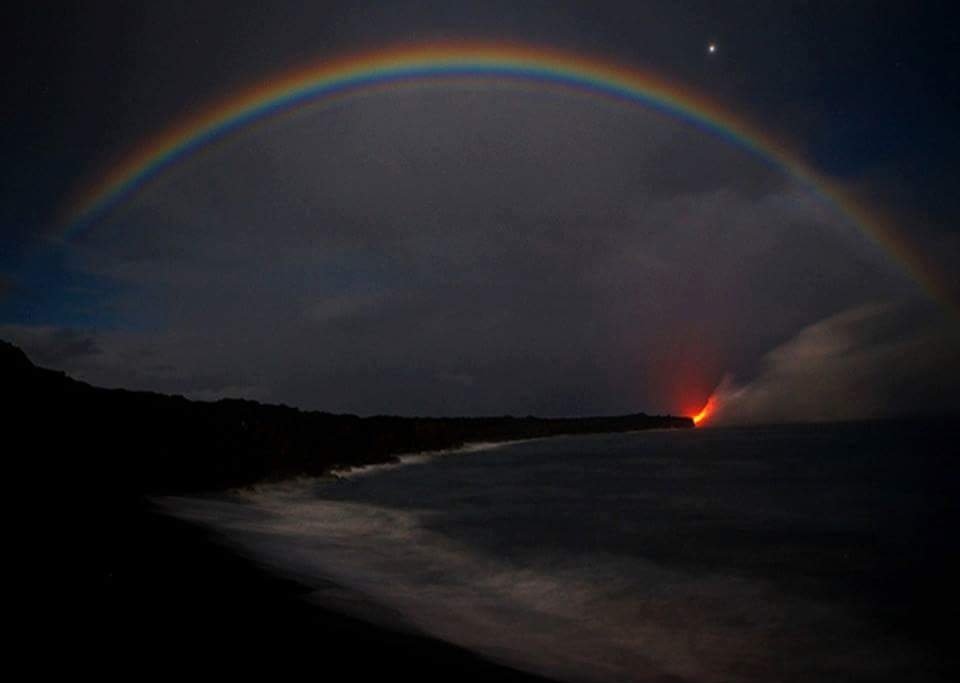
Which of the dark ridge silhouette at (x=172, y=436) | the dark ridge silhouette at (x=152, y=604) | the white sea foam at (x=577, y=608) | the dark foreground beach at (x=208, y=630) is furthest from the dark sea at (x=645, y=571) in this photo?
the dark ridge silhouette at (x=172, y=436)

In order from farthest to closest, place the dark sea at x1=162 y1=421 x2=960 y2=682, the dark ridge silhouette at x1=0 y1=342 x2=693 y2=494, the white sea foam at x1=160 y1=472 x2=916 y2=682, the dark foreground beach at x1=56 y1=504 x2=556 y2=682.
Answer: the dark ridge silhouette at x1=0 y1=342 x2=693 y2=494 → the dark sea at x1=162 y1=421 x2=960 y2=682 → the white sea foam at x1=160 y1=472 x2=916 y2=682 → the dark foreground beach at x1=56 y1=504 x2=556 y2=682

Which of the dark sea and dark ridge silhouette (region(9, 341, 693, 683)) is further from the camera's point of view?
the dark sea

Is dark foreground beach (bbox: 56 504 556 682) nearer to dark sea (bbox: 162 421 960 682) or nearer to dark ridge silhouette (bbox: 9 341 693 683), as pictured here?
dark ridge silhouette (bbox: 9 341 693 683)

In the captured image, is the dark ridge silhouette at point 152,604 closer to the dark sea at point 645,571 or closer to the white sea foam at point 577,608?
the white sea foam at point 577,608

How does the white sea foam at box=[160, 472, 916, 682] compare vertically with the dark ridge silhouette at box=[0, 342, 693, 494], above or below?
below

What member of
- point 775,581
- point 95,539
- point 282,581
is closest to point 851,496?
point 775,581

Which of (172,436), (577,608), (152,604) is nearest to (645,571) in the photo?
(577,608)

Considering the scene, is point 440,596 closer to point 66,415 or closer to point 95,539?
point 95,539

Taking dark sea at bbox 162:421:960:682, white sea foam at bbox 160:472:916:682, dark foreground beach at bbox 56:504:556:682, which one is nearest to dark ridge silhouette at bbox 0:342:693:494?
dark sea at bbox 162:421:960:682
